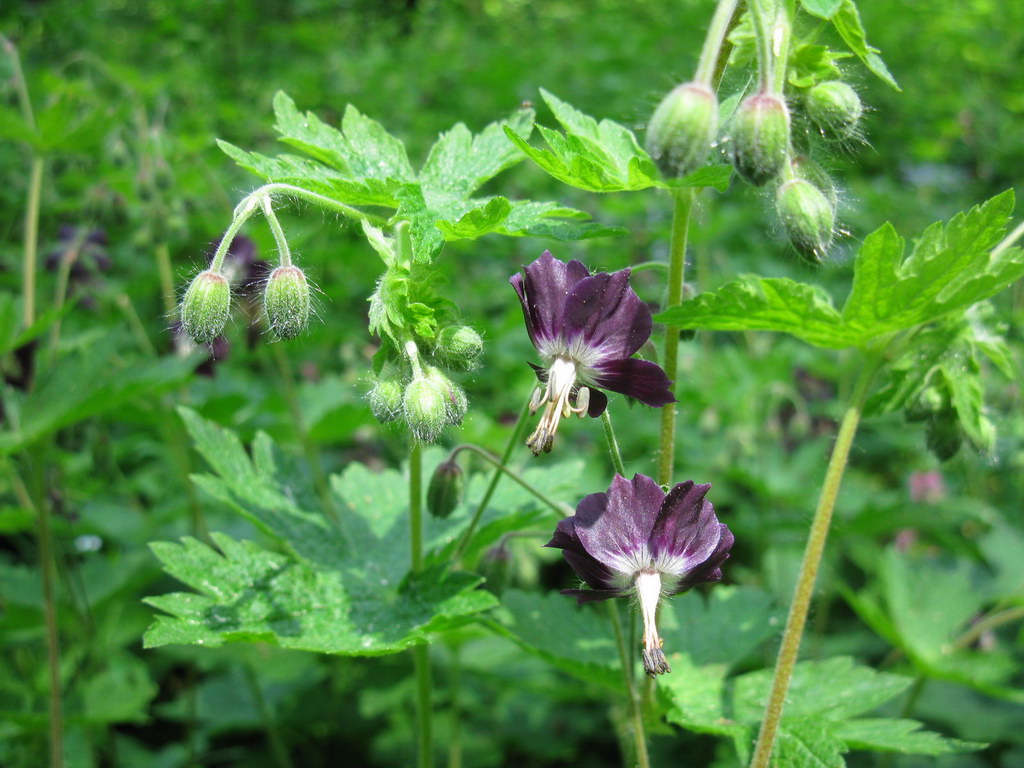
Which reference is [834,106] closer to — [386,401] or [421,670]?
[386,401]

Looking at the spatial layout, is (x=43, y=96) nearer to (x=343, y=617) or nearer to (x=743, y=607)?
(x=343, y=617)

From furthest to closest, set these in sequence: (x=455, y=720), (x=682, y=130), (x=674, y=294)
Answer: (x=455, y=720) < (x=674, y=294) < (x=682, y=130)

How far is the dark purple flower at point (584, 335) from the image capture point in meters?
1.32

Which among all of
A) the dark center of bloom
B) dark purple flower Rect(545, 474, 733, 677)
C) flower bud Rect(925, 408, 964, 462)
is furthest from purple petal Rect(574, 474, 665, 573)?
flower bud Rect(925, 408, 964, 462)

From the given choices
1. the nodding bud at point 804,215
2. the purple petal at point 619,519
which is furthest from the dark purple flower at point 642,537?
the nodding bud at point 804,215

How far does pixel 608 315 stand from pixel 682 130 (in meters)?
0.30

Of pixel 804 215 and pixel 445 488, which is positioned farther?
pixel 445 488

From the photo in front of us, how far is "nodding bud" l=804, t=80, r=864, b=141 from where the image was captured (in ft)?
4.58

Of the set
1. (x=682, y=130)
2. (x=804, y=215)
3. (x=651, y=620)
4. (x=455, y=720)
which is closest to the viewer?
(x=682, y=130)

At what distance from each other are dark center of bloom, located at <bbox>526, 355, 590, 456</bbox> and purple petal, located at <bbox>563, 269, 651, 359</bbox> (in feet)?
0.17

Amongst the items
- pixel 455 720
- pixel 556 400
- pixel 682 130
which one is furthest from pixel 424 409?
pixel 455 720

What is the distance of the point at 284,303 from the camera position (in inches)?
56.0

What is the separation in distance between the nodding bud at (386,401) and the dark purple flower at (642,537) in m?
0.32

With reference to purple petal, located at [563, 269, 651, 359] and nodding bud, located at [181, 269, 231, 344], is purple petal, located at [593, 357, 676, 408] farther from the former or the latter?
nodding bud, located at [181, 269, 231, 344]
